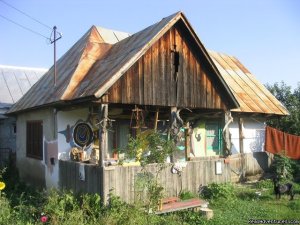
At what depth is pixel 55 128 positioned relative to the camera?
11617 millimetres

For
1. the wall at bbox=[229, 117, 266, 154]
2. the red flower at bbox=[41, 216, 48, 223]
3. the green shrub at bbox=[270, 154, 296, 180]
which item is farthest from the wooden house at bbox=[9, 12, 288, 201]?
the green shrub at bbox=[270, 154, 296, 180]

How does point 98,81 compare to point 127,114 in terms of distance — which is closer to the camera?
point 98,81

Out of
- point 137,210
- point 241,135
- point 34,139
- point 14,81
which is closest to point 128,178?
point 137,210

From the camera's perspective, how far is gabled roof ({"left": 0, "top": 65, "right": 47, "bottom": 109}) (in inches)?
737

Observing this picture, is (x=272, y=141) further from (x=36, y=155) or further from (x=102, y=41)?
(x=36, y=155)

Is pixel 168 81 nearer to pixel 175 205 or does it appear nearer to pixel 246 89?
pixel 175 205

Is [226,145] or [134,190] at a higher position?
[226,145]

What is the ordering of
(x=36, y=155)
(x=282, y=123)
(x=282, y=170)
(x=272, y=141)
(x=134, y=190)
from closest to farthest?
(x=134, y=190) < (x=36, y=155) < (x=282, y=170) < (x=272, y=141) < (x=282, y=123)

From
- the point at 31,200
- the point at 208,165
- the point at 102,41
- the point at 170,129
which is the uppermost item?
the point at 102,41

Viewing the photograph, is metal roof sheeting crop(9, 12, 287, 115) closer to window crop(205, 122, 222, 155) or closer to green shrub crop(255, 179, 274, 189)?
window crop(205, 122, 222, 155)

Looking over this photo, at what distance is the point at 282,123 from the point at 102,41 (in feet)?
39.9

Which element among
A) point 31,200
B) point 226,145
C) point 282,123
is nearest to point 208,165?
point 226,145

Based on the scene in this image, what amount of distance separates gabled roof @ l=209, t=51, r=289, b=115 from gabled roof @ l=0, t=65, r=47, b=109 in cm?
1053

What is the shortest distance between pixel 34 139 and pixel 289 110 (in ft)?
50.2
